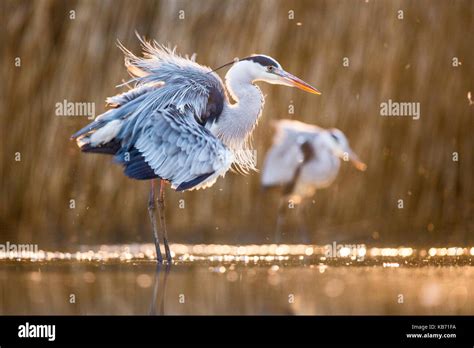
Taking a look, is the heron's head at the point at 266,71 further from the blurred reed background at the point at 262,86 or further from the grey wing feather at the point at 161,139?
the blurred reed background at the point at 262,86

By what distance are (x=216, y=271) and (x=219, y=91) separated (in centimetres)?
162

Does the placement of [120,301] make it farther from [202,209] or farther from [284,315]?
[202,209]

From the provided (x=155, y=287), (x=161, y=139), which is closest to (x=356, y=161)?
(x=161, y=139)

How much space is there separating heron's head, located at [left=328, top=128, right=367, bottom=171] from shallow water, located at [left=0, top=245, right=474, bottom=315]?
172 cm

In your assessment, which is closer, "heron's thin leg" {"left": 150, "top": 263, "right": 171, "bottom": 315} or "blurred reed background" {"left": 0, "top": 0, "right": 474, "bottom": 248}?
"heron's thin leg" {"left": 150, "top": 263, "right": 171, "bottom": 315}

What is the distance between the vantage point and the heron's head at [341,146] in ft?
34.4

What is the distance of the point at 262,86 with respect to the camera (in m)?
10.9

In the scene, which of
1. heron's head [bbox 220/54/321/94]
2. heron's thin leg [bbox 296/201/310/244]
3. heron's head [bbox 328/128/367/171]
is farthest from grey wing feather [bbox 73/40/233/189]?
heron's thin leg [bbox 296/201/310/244]

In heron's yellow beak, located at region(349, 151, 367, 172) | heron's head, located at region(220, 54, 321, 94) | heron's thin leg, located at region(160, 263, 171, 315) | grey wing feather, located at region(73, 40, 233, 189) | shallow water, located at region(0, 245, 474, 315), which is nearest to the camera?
heron's thin leg, located at region(160, 263, 171, 315)

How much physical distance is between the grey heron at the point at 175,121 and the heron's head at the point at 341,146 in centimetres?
201

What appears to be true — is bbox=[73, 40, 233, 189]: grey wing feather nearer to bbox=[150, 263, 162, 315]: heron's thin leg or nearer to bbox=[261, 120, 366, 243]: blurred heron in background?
bbox=[150, 263, 162, 315]: heron's thin leg

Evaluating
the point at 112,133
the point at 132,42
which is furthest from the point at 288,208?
the point at 112,133

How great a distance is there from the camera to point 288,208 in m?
11.7

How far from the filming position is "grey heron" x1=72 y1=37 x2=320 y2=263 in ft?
25.6
